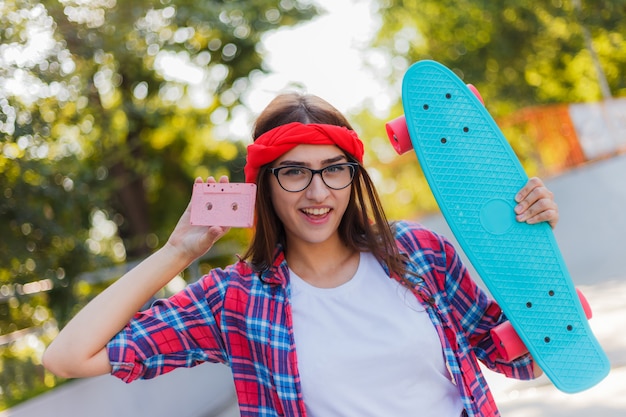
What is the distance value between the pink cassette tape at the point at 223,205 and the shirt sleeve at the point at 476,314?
506 millimetres

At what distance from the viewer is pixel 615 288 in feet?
20.0

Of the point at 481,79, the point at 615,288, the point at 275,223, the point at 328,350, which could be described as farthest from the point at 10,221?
the point at 481,79

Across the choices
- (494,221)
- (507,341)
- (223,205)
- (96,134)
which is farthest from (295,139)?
(96,134)

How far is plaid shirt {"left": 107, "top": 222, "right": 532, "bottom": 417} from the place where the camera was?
1.64 meters

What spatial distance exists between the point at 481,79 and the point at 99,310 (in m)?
12.1

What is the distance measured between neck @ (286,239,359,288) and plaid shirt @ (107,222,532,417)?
0.19 ft

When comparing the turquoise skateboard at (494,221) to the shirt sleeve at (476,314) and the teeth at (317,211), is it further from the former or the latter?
the teeth at (317,211)

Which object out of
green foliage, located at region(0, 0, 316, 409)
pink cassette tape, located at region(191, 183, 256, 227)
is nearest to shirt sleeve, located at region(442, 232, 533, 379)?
pink cassette tape, located at region(191, 183, 256, 227)

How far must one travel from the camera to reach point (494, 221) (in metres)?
1.90

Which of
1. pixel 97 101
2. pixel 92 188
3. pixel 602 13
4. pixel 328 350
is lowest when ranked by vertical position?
pixel 328 350

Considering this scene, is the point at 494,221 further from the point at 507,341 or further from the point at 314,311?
the point at 314,311

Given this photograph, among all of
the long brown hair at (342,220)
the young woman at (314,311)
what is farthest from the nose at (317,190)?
the long brown hair at (342,220)

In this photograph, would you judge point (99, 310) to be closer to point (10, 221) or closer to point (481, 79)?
point (10, 221)

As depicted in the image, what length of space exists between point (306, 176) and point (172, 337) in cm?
51
